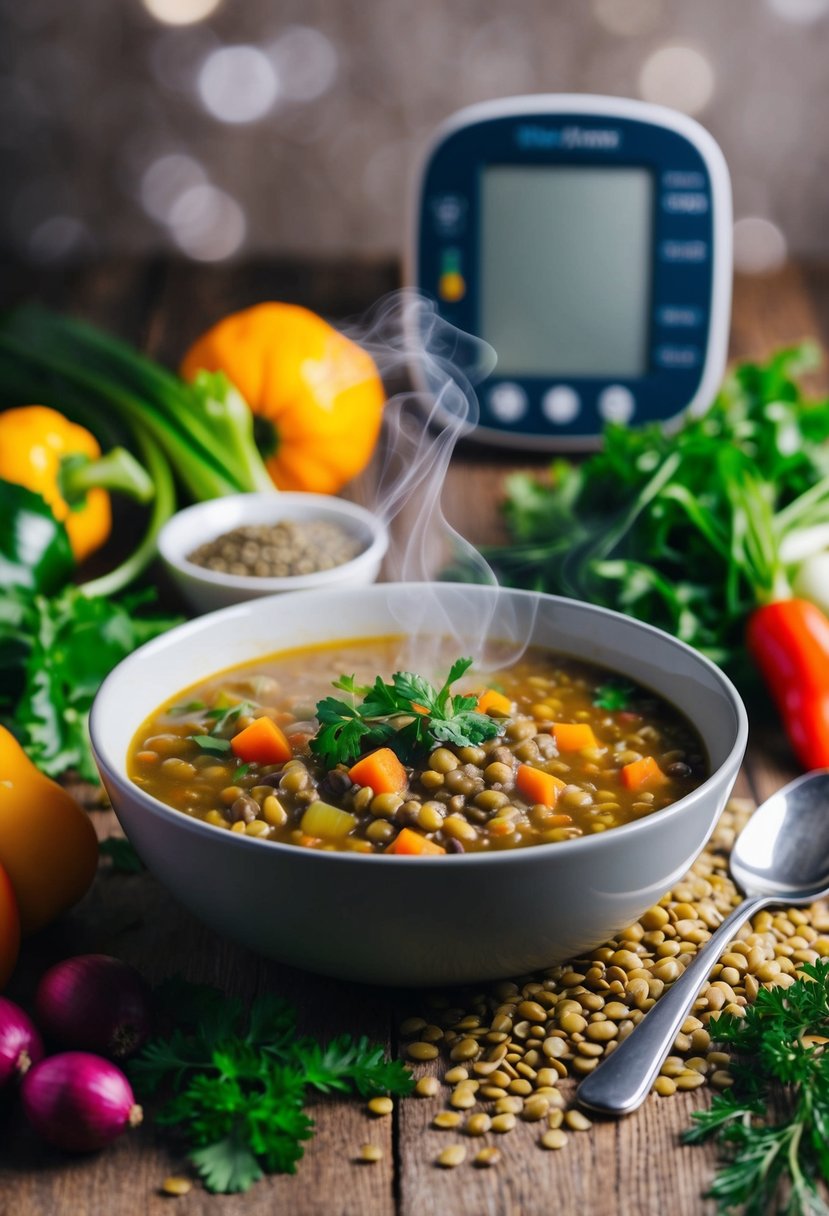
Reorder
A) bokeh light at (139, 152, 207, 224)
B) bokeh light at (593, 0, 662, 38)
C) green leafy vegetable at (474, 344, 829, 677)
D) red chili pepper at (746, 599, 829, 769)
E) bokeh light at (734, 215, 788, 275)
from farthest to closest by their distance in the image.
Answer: bokeh light at (734, 215, 788, 275), bokeh light at (139, 152, 207, 224), bokeh light at (593, 0, 662, 38), green leafy vegetable at (474, 344, 829, 677), red chili pepper at (746, 599, 829, 769)

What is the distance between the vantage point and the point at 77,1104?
1537 millimetres

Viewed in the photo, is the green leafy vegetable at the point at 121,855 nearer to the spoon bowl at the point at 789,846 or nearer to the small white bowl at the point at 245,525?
the small white bowl at the point at 245,525

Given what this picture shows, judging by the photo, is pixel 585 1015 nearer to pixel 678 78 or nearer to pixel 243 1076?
pixel 243 1076

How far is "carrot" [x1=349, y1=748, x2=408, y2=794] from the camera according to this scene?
6.01 feet

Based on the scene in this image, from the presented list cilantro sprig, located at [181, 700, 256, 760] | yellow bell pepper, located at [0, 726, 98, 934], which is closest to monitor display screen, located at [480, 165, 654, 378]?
cilantro sprig, located at [181, 700, 256, 760]

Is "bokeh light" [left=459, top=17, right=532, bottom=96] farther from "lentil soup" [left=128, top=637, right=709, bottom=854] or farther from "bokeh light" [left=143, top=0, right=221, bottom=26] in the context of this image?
"lentil soup" [left=128, top=637, right=709, bottom=854]

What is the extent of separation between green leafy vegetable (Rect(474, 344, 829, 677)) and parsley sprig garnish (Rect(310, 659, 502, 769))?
830 millimetres

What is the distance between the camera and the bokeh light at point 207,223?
16.8 feet

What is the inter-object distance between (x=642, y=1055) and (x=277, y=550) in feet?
4.87

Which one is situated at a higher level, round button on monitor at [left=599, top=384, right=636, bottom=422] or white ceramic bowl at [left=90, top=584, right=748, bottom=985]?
white ceramic bowl at [left=90, top=584, right=748, bottom=985]

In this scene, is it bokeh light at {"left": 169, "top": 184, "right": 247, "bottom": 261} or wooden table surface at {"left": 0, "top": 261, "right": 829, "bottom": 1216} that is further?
bokeh light at {"left": 169, "top": 184, "right": 247, "bottom": 261}

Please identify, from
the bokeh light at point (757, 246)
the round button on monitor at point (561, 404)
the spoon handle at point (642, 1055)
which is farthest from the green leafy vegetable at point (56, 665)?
the bokeh light at point (757, 246)

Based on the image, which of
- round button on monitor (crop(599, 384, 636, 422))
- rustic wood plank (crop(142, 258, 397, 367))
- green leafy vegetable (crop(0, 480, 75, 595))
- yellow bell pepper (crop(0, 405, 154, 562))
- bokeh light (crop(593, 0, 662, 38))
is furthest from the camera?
bokeh light (crop(593, 0, 662, 38))

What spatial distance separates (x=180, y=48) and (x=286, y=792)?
3.73 m
